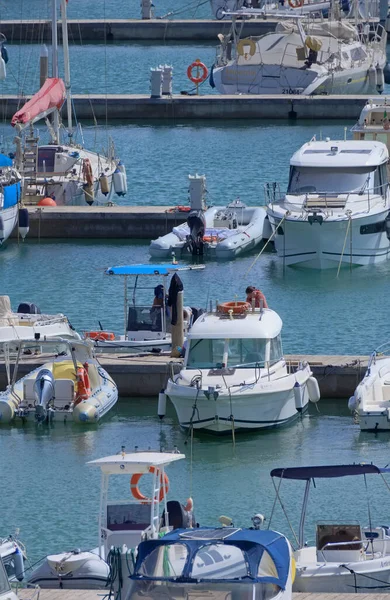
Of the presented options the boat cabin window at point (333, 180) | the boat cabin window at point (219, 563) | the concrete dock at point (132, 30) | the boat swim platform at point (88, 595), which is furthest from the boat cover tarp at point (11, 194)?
the concrete dock at point (132, 30)

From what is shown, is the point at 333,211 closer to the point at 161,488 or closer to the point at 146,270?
the point at 146,270

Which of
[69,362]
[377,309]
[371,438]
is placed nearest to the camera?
[371,438]

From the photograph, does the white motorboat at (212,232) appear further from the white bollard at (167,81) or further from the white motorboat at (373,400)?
the white bollard at (167,81)

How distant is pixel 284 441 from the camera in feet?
96.5

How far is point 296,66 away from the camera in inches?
2717

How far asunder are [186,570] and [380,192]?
26282mm

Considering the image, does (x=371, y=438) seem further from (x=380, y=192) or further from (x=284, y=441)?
(x=380, y=192)

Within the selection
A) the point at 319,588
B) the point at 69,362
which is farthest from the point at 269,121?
the point at 319,588

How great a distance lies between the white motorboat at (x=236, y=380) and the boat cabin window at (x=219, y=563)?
34.5ft

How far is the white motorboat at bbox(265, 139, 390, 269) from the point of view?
A: 4162cm

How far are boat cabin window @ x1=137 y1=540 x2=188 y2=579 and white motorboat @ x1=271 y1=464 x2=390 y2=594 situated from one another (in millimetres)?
2731

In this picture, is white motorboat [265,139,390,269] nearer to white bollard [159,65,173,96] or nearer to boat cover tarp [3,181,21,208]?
boat cover tarp [3,181,21,208]

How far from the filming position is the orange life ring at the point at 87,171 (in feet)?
159

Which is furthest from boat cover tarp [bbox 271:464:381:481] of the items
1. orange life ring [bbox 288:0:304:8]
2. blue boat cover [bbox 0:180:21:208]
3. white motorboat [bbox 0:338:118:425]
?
orange life ring [bbox 288:0:304:8]
